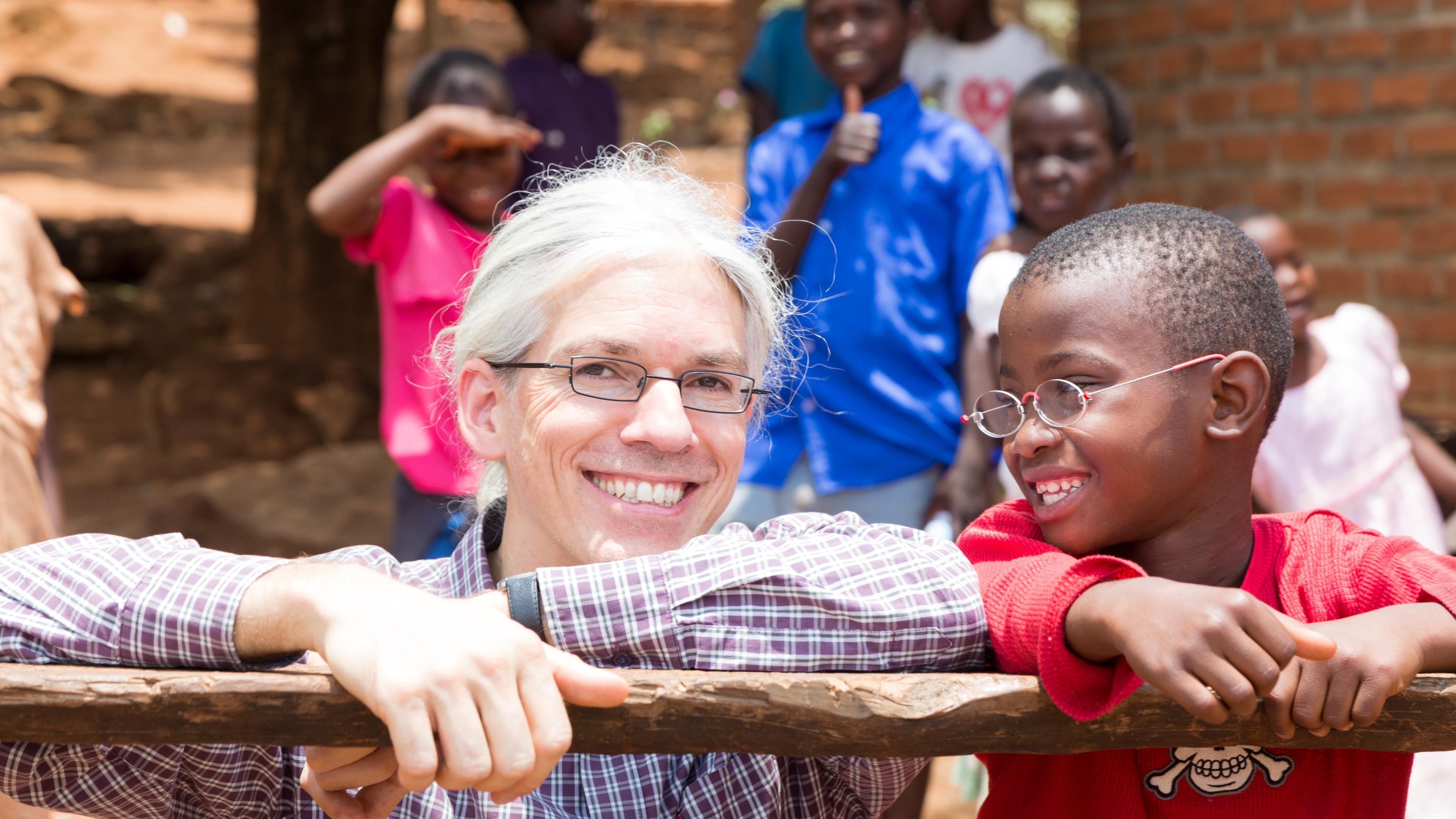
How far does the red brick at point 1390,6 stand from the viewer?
4.87 meters

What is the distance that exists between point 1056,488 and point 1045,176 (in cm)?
186

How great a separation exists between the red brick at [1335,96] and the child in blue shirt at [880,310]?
7.31 ft

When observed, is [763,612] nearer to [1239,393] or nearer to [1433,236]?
[1239,393]

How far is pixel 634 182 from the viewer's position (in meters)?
2.03

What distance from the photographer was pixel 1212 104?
543 cm

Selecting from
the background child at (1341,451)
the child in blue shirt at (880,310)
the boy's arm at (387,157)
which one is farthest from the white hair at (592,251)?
the boy's arm at (387,157)

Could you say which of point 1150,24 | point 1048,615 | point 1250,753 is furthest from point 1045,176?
point 1150,24

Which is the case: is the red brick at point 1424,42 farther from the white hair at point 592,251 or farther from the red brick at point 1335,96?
the white hair at point 592,251

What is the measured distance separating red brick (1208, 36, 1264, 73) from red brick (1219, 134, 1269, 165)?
0.26m

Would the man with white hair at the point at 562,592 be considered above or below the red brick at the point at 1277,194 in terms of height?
below

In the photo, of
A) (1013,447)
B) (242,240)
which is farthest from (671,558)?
(242,240)

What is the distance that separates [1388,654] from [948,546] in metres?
0.51

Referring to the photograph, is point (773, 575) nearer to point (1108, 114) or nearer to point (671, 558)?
point (671, 558)

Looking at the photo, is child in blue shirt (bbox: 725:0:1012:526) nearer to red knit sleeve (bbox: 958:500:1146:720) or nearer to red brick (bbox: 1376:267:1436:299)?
red knit sleeve (bbox: 958:500:1146:720)
